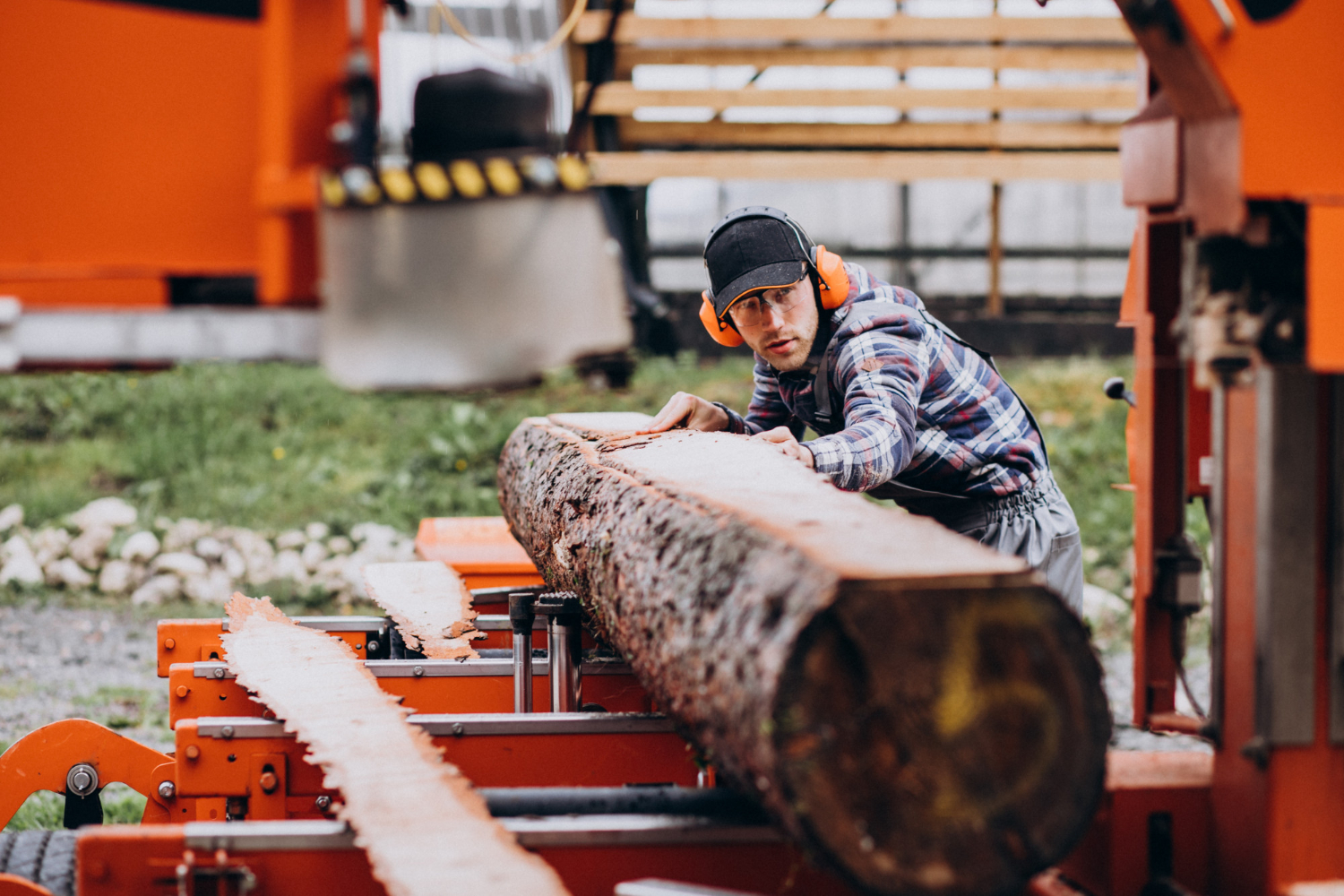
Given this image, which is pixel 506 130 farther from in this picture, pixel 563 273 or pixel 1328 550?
pixel 1328 550

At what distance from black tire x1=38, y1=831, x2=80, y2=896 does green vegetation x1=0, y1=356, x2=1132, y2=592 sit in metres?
4.55

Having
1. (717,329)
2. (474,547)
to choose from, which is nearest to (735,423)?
(717,329)

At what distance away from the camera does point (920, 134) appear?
28.9 ft

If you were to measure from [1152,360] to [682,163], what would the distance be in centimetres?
643

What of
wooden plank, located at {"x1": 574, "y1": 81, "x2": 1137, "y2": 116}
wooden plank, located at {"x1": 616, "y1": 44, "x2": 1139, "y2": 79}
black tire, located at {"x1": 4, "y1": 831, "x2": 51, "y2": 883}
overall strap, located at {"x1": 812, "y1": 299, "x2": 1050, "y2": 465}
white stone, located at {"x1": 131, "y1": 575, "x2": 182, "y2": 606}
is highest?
wooden plank, located at {"x1": 616, "y1": 44, "x2": 1139, "y2": 79}

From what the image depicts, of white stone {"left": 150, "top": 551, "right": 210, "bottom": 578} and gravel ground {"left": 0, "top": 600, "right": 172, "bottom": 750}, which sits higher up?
white stone {"left": 150, "top": 551, "right": 210, "bottom": 578}

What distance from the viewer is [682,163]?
825cm

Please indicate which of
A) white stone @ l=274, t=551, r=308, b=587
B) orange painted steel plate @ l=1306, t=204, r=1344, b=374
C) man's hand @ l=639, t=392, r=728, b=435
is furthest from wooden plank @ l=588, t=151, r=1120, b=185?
orange painted steel plate @ l=1306, t=204, r=1344, b=374

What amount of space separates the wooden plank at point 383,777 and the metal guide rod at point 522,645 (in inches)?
13.0

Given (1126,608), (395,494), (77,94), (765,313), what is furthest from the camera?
(395,494)

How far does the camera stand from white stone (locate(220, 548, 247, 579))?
693 cm

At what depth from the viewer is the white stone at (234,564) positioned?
6930 mm

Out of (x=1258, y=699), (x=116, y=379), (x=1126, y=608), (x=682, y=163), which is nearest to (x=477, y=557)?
(x=1258, y=699)

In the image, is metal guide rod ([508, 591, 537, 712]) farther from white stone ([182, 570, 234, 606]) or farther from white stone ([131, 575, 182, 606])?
white stone ([131, 575, 182, 606])
